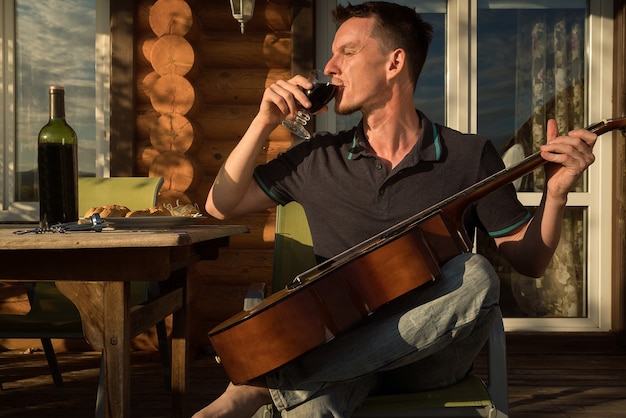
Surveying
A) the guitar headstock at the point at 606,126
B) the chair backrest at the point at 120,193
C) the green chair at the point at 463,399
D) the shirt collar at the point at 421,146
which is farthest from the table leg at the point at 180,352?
the guitar headstock at the point at 606,126

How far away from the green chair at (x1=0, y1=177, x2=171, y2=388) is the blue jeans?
159 centimetres

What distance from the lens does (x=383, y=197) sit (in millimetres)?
1985

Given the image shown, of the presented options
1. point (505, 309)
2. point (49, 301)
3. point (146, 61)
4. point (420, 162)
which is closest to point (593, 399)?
point (505, 309)

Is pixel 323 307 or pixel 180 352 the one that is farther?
pixel 180 352

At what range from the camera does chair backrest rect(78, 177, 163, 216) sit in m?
3.21

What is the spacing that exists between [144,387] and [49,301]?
94 centimetres

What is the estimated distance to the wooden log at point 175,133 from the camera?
14.2 feet

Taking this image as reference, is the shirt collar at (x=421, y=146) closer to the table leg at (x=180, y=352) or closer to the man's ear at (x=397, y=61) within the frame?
the man's ear at (x=397, y=61)

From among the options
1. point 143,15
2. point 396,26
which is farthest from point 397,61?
point 143,15

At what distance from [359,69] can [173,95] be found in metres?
2.39

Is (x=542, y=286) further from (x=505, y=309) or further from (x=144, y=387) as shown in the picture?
(x=144, y=387)

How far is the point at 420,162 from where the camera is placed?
2010 millimetres

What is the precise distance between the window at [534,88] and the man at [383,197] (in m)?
2.44

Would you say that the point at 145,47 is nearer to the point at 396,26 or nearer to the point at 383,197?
the point at 396,26
